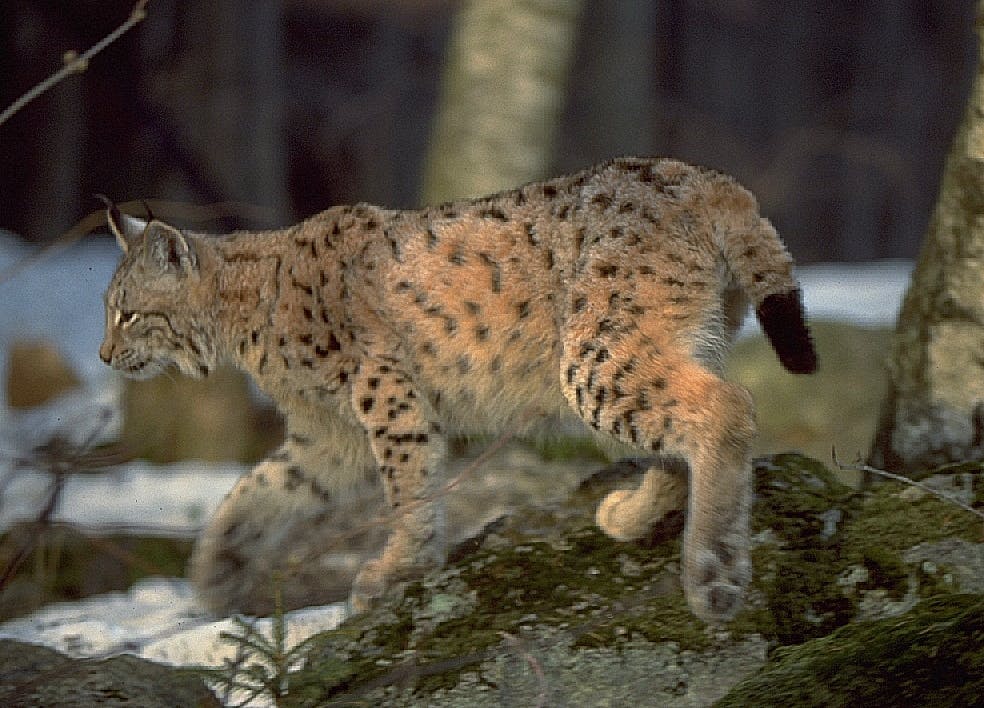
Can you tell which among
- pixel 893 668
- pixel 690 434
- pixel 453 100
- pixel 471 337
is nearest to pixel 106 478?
pixel 453 100

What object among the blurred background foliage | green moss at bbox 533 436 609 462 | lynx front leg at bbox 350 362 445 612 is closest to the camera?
lynx front leg at bbox 350 362 445 612

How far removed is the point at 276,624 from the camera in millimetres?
2928

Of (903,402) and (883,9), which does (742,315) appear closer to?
(903,402)

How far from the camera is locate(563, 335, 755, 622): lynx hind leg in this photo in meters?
3.03

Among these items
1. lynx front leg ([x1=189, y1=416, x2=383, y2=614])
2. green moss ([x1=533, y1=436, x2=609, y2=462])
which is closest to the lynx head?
lynx front leg ([x1=189, y1=416, x2=383, y2=614])

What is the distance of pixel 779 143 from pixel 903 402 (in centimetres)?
1252

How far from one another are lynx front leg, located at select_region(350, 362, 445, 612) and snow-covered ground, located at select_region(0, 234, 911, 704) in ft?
0.94

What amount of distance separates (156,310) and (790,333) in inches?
76.9

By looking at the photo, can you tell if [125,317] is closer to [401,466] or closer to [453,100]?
[401,466]

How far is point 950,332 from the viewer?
370 centimetres

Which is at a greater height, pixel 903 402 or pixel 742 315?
pixel 742 315

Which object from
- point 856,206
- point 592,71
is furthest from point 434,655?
point 856,206

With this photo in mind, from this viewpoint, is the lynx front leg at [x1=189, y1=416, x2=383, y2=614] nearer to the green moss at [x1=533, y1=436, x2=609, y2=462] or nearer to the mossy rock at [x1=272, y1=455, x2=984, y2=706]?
the mossy rock at [x1=272, y1=455, x2=984, y2=706]

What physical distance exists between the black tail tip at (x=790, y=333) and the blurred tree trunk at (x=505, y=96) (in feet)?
12.3
